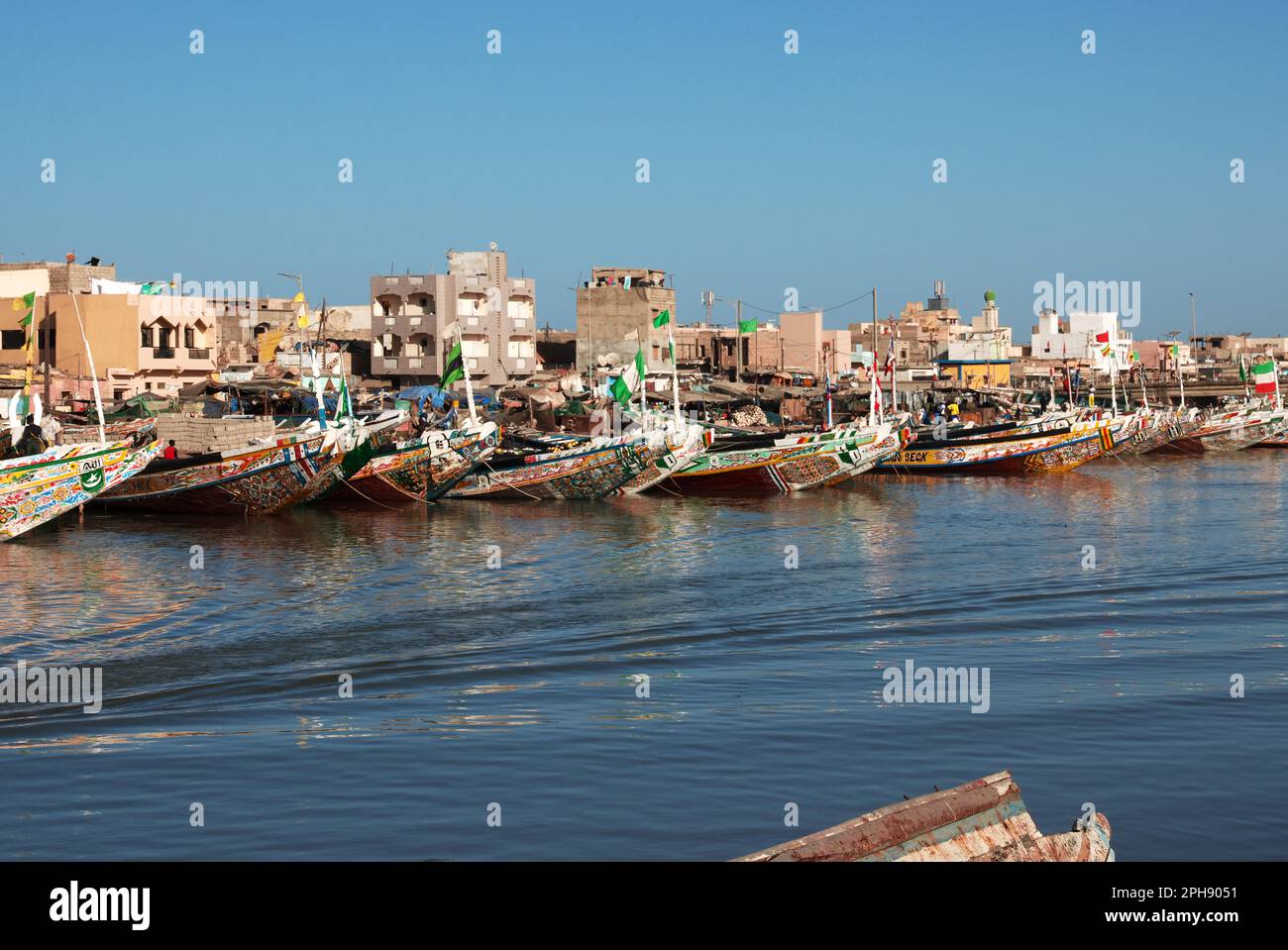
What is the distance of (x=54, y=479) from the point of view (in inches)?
1021

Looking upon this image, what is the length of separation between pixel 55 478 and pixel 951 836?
22.1 metres

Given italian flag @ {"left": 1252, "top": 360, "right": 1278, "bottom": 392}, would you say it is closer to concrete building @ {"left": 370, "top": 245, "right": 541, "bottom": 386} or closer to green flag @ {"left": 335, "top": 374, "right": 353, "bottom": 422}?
concrete building @ {"left": 370, "top": 245, "right": 541, "bottom": 386}

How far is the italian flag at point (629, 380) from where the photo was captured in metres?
33.2

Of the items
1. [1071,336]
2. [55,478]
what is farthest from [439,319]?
[1071,336]

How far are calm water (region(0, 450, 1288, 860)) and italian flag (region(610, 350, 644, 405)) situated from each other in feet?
22.2

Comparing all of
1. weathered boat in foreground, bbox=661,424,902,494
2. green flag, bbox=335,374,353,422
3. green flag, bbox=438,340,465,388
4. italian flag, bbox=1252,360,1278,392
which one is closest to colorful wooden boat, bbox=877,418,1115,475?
weathered boat in foreground, bbox=661,424,902,494

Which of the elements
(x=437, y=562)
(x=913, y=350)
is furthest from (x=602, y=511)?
(x=913, y=350)

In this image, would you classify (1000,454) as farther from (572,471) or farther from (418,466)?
(418,466)

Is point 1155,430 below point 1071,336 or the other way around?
below

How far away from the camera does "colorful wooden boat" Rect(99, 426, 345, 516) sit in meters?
30.7

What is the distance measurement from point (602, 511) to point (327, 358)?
37.0 metres

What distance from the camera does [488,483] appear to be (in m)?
35.0

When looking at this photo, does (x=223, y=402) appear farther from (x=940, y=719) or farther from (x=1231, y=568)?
(x=940, y=719)

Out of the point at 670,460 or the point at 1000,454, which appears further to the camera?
the point at 1000,454
